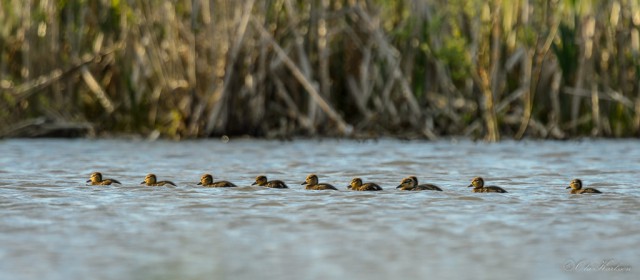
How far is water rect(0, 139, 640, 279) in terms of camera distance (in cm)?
572

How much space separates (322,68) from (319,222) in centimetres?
900

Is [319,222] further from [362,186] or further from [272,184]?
[272,184]

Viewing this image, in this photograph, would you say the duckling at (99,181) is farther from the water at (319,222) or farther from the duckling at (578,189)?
the duckling at (578,189)

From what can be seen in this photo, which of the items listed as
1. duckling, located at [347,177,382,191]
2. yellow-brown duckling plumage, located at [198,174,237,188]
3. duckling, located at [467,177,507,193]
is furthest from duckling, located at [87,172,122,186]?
duckling, located at [467,177,507,193]

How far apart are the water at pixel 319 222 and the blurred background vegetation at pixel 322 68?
2914 mm

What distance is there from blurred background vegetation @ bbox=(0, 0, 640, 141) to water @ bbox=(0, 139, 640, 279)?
2914mm

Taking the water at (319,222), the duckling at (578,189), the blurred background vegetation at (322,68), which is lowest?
the water at (319,222)

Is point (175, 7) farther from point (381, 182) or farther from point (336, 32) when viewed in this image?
point (381, 182)

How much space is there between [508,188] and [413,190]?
831 millimetres

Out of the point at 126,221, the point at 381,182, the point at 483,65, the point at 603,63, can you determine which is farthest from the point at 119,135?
the point at 126,221

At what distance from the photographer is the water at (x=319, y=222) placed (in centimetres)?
572

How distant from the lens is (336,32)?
16359 mm

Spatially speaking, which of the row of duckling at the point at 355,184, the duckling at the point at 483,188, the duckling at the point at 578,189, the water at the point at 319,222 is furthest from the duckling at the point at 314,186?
the duckling at the point at 578,189

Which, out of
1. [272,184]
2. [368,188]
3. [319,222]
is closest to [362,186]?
[368,188]
